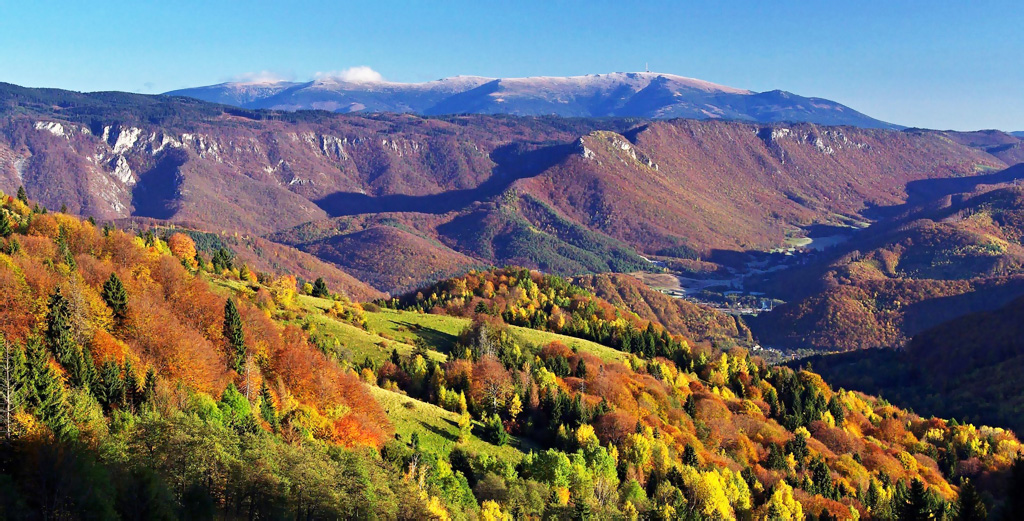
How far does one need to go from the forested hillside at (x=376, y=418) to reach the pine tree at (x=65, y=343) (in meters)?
0.17

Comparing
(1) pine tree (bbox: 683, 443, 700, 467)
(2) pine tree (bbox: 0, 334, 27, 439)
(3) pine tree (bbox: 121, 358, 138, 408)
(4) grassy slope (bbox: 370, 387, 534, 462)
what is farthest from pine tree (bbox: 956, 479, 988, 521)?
(3) pine tree (bbox: 121, 358, 138, 408)

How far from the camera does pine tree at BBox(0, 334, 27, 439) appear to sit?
146 feet

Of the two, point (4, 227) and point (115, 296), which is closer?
point (115, 296)

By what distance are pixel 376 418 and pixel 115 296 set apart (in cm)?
2607

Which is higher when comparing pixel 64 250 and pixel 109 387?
pixel 64 250

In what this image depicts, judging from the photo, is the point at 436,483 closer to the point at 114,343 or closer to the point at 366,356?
the point at 114,343

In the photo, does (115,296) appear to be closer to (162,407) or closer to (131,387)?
(131,387)

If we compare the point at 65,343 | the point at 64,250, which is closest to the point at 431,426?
the point at 65,343

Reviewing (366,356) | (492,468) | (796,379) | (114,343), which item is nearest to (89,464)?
(114,343)

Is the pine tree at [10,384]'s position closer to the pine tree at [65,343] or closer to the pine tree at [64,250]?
the pine tree at [65,343]

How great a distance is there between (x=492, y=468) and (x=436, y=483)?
32.3ft

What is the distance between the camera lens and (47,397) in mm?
48188

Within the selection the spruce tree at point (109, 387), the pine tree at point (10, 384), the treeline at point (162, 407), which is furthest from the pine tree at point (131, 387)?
the pine tree at point (10, 384)

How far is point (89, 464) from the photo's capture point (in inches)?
1649
